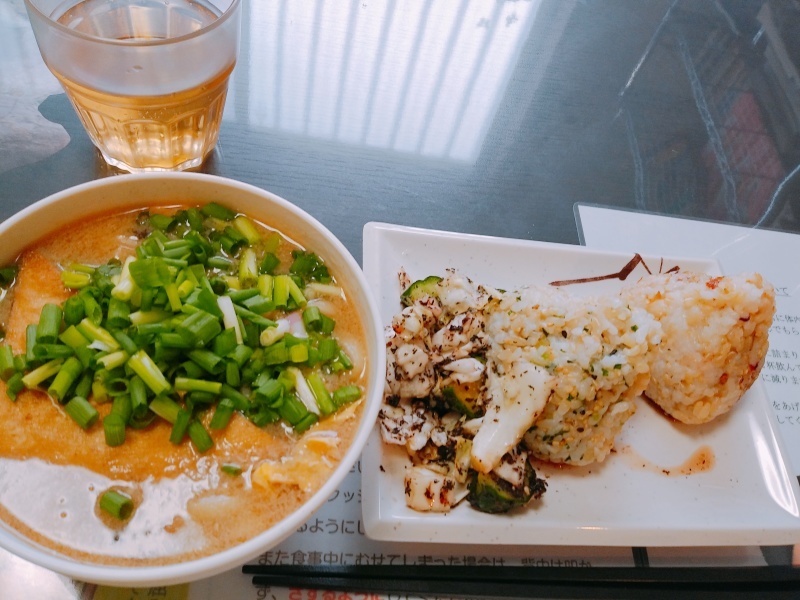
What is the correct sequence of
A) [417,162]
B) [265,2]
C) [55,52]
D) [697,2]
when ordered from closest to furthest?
[55,52]
[417,162]
[265,2]
[697,2]

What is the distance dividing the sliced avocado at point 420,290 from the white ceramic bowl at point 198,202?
0.40 meters

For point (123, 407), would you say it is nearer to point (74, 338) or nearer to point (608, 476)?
point (74, 338)

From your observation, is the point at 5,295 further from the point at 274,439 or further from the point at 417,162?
the point at 417,162

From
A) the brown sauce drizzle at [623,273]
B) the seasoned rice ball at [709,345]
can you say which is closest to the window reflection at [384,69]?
the brown sauce drizzle at [623,273]

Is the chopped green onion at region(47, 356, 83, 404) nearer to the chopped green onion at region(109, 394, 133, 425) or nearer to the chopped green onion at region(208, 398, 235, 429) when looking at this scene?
the chopped green onion at region(109, 394, 133, 425)

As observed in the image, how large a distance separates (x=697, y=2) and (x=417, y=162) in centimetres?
158

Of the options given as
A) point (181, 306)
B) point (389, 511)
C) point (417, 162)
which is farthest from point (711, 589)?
point (417, 162)

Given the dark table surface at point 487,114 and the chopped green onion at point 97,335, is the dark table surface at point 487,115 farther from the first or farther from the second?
the chopped green onion at point 97,335

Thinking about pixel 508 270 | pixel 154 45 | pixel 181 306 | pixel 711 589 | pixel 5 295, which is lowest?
pixel 711 589

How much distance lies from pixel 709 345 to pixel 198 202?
47.2 inches

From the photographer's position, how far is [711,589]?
1371mm

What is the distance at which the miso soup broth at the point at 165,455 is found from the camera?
0.92m

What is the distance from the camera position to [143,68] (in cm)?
134

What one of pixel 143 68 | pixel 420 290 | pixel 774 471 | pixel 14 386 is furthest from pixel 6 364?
pixel 774 471
